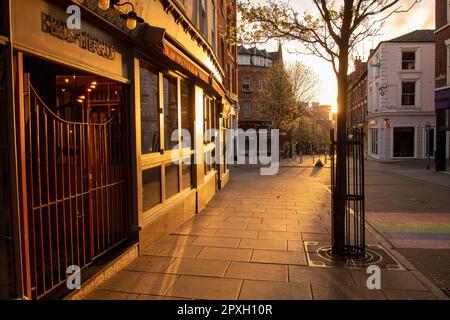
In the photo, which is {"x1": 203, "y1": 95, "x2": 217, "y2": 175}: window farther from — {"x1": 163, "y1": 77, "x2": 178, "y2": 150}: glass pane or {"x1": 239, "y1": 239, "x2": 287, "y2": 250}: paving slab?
{"x1": 239, "y1": 239, "x2": 287, "y2": 250}: paving slab

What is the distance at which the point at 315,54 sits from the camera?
7.43 meters

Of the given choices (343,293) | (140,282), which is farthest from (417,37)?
(140,282)

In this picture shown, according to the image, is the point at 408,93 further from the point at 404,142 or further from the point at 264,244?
the point at 264,244

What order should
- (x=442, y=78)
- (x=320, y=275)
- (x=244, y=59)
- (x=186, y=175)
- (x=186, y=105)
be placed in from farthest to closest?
(x=244, y=59) < (x=442, y=78) < (x=186, y=105) < (x=186, y=175) < (x=320, y=275)

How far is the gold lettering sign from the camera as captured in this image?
383 centimetres

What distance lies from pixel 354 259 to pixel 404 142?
1261 inches

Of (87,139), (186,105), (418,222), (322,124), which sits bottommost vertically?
(418,222)

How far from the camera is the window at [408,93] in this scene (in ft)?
111

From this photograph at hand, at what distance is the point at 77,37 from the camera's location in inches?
174

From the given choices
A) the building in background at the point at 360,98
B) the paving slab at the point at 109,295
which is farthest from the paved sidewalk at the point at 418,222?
the building in background at the point at 360,98
